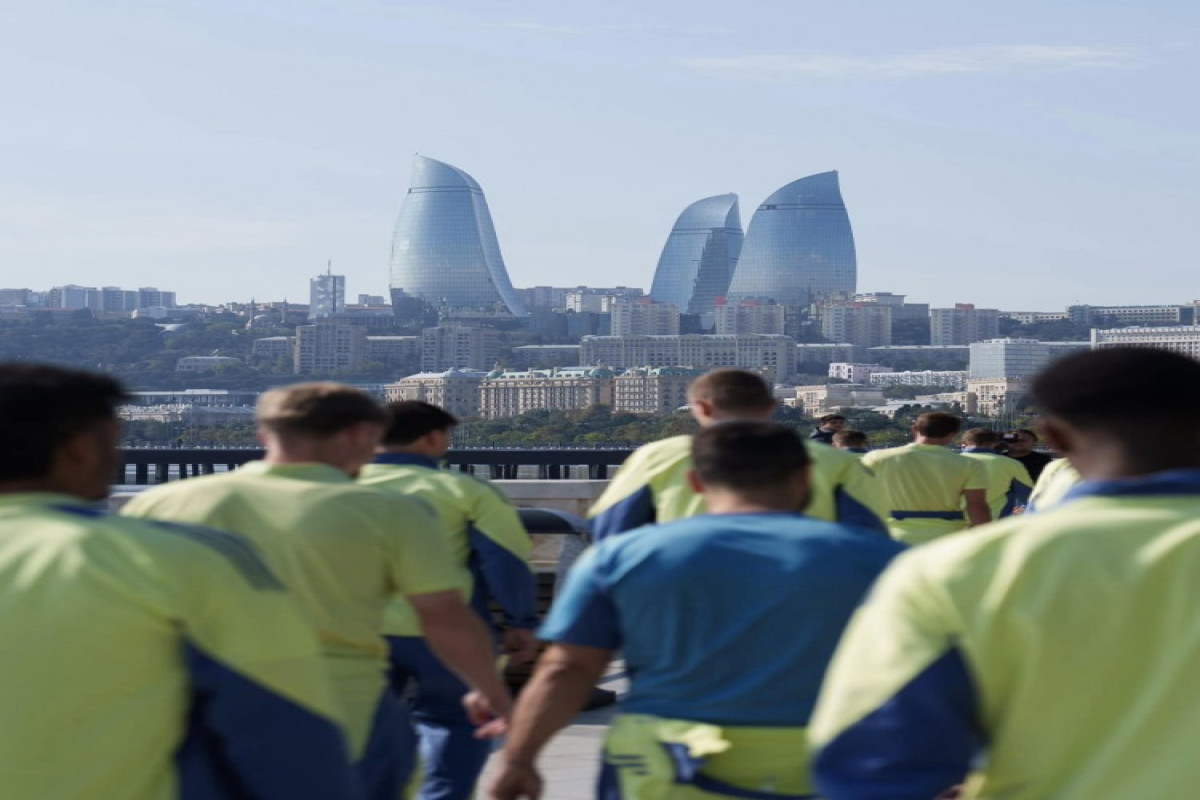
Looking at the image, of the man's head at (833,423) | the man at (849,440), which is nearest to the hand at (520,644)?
Answer: the man at (849,440)

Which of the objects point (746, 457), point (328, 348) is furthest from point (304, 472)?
point (328, 348)

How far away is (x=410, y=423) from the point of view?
5.54 m

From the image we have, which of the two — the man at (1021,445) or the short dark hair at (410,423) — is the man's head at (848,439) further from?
the short dark hair at (410,423)

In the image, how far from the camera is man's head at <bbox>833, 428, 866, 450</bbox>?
11102 millimetres

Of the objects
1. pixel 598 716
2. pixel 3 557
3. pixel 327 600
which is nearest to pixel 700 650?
pixel 327 600

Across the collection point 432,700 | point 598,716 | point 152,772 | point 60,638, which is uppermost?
point 60,638

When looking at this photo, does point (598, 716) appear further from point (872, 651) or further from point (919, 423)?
point (872, 651)

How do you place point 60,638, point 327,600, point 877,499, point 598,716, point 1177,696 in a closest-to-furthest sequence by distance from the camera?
point 1177,696, point 60,638, point 327,600, point 877,499, point 598,716

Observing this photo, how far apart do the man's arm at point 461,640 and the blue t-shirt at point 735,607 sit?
2.61 ft

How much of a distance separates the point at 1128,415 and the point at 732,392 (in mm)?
2639

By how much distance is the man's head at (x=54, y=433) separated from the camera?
104 inches

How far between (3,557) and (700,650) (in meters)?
1.15

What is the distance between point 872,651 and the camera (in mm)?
2334

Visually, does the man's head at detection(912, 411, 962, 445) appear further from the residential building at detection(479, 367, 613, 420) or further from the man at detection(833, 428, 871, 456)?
the residential building at detection(479, 367, 613, 420)
